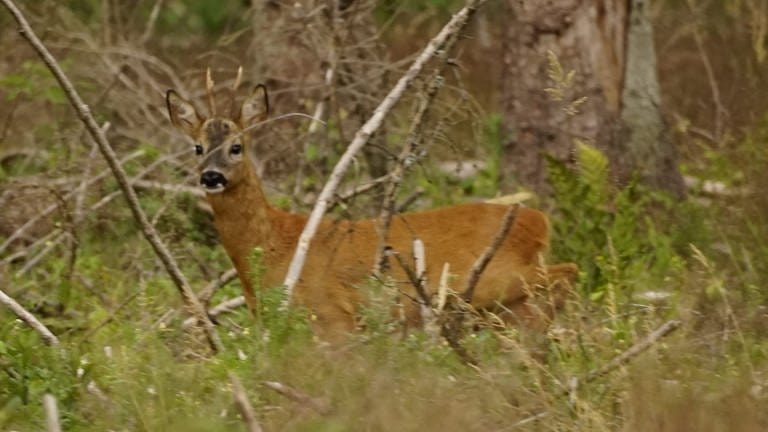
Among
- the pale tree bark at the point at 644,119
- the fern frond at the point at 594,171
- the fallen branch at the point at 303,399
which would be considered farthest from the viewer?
the pale tree bark at the point at 644,119

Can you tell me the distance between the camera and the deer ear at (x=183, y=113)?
7203 mm

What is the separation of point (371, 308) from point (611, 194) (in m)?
2.85

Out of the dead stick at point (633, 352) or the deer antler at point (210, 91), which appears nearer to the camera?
the dead stick at point (633, 352)

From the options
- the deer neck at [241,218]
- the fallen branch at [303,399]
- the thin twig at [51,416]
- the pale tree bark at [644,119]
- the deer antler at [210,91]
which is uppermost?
the deer antler at [210,91]

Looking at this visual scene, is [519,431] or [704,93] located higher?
[519,431]

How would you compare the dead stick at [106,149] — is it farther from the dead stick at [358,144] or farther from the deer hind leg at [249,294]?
the deer hind leg at [249,294]

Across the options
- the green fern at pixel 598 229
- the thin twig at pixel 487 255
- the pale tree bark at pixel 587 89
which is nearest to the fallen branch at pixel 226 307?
the thin twig at pixel 487 255

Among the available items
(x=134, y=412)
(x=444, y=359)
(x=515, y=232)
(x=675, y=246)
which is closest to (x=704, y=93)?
(x=675, y=246)

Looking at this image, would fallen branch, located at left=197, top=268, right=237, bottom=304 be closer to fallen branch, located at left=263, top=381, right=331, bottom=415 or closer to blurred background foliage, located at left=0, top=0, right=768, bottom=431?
blurred background foliage, located at left=0, top=0, right=768, bottom=431

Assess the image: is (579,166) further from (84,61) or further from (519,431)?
(84,61)

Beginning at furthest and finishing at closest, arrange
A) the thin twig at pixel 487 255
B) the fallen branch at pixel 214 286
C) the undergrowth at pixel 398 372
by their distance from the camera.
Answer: the fallen branch at pixel 214 286 → the thin twig at pixel 487 255 → the undergrowth at pixel 398 372

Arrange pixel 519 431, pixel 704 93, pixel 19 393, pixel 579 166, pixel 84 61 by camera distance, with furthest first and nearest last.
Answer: pixel 704 93 → pixel 84 61 → pixel 579 166 → pixel 19 393 → pixel 519 431

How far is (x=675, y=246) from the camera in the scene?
26.6 ft

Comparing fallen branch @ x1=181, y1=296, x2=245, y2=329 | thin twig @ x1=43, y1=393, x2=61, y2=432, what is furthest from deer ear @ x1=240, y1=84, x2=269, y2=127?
thin twig @ x1=43, y1=393, x2=61, y2=432
